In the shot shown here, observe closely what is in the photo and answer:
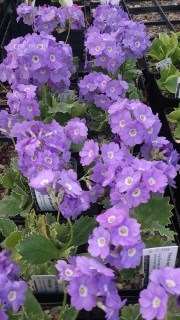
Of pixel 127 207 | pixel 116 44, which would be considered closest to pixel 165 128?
pixel 116 44

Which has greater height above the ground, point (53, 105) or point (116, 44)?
point (116, 44)

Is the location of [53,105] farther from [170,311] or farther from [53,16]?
[170,311]

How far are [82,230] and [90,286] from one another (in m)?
0.47

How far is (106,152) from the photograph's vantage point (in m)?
1.35

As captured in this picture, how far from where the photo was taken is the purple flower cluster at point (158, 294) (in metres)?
0.90

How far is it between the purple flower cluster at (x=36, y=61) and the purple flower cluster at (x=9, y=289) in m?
0.94

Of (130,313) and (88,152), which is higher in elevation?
(88,152)

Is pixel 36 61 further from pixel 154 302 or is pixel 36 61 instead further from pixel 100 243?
pixel 154 302

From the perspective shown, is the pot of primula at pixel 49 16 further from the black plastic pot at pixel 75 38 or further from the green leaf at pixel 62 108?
the green leaf at pixel 62 108

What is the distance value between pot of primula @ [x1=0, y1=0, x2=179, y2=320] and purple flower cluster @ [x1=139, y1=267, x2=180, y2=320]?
9cm

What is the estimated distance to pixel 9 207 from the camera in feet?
5.34

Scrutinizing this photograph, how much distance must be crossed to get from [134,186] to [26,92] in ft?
2.53

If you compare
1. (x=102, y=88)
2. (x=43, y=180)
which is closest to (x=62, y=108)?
(x=102, y=88)

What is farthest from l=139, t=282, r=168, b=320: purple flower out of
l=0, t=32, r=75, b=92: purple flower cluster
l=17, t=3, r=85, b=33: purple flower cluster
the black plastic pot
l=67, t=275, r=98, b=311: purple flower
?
the black plastic pot
